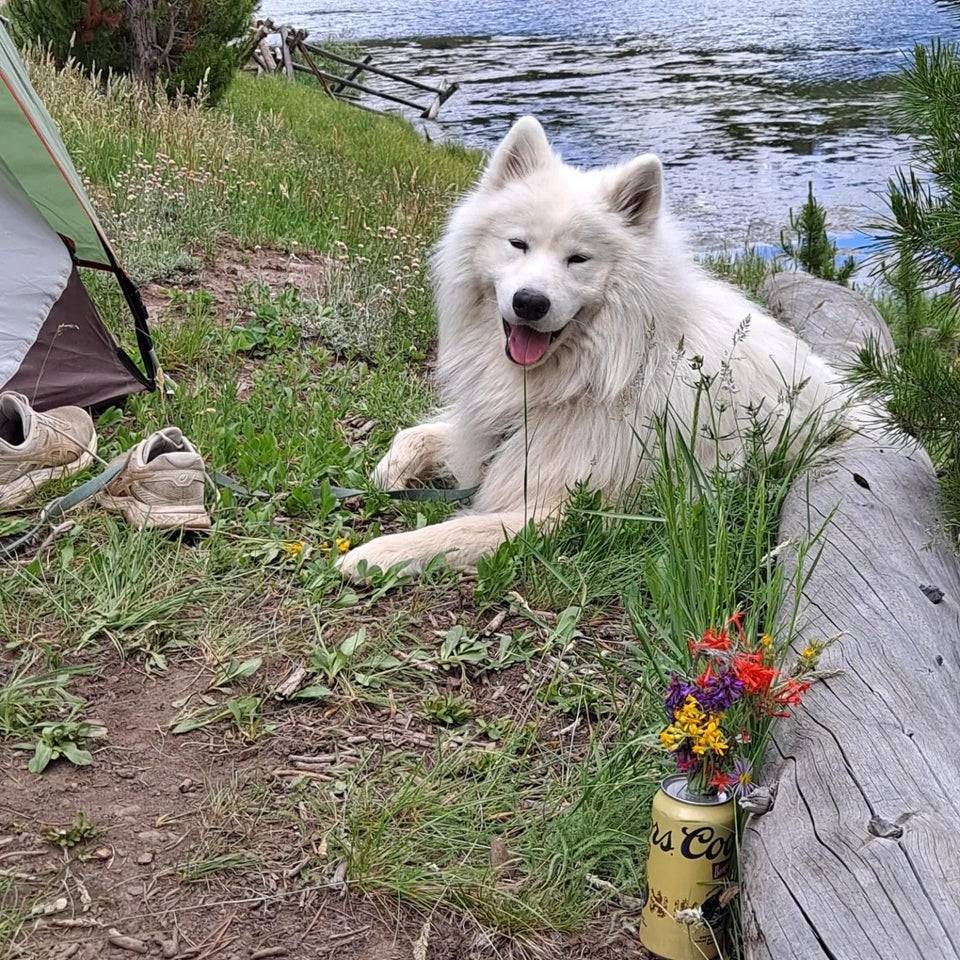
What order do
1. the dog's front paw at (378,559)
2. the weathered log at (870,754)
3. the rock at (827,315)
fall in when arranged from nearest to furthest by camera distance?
the weathered log at (870,754)
the dog's front paw at (378,559)
the rock at (827,315)

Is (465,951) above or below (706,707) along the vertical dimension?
below

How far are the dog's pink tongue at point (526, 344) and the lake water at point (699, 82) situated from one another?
117cm

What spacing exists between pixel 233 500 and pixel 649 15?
29889mm

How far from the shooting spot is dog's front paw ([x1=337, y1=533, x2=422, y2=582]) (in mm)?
2959

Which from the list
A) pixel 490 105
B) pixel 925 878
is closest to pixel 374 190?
pixel 925 878

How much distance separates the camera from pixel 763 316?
3762 millimetres

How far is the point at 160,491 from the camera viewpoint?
3105mm

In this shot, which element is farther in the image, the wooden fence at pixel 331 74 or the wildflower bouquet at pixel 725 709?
the wooden fence at pixel 331 74

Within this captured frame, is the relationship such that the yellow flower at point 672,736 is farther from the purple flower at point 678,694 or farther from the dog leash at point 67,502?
the dog leash at point 67,502

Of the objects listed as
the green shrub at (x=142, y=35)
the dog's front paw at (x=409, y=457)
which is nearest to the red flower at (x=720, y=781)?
the dog's front paw at (x=409, y=457)

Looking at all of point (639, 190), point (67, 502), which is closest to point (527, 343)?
point (639, 190)

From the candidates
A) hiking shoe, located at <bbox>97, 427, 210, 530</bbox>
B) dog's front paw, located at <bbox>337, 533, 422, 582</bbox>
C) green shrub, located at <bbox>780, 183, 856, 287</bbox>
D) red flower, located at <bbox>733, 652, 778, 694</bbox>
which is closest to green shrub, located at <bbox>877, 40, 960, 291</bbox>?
red flower, located at <bbox>733, 652, 778, 694</bbox>

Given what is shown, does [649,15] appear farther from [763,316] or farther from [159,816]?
[159,816]

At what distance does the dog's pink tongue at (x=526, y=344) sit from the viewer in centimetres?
334
